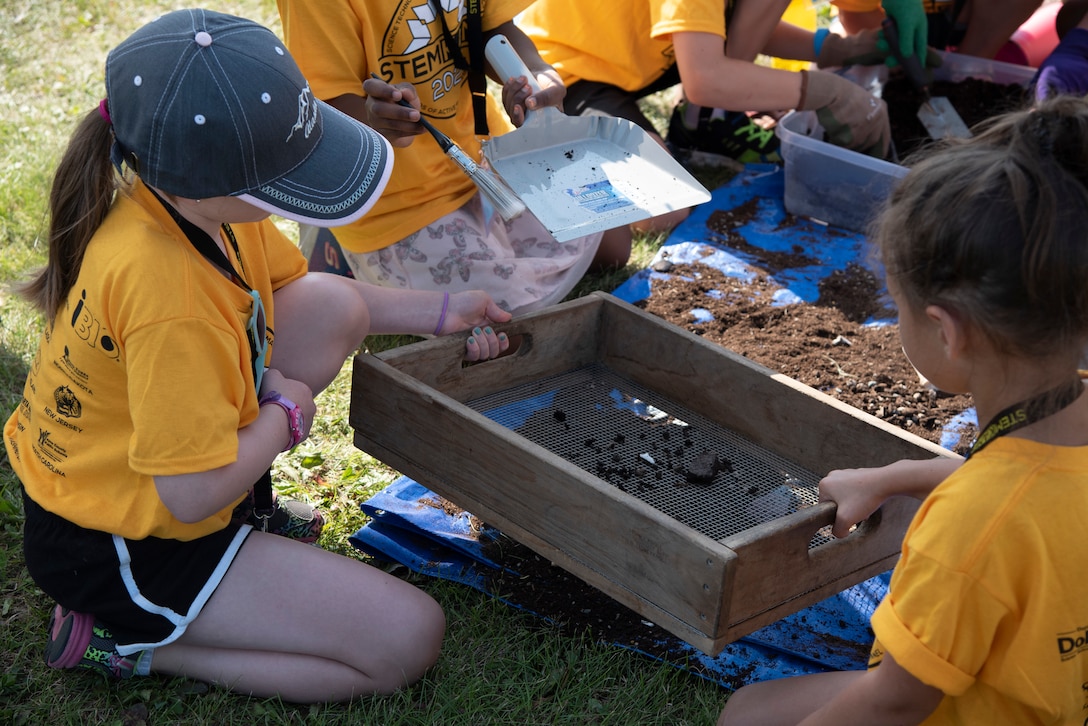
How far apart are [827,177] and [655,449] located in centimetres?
164

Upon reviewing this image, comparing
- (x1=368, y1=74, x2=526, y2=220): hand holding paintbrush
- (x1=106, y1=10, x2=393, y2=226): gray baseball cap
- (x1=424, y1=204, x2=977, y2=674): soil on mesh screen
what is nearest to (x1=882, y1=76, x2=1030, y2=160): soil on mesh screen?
(x1=424, y1=204, x2=977, y2=674): soil on mesh screen

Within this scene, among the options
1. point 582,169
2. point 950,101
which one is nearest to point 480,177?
point 582,169

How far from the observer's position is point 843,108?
3430mm

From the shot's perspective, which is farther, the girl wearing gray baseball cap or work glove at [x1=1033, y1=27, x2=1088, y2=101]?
work glove at [x1=1033, y1=27, x2=1088, y2=101]

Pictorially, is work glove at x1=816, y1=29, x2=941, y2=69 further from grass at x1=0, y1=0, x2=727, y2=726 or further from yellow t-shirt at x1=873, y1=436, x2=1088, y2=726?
yellow t-shirt at x1=873, y1=436, x2=1088, y2=726

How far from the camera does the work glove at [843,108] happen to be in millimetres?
3406

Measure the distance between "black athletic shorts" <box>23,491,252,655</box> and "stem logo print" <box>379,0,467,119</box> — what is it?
4.03 feet

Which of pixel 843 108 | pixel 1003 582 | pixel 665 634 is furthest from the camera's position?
pixel 843 108

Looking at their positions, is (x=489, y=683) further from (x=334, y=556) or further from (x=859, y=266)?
(x=859, y=266)

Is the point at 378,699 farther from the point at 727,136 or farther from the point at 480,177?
the point at 727,136

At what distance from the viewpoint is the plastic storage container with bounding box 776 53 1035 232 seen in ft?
10.9

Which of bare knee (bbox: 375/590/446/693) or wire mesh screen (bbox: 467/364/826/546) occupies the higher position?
wire mesh screen (bbox: 467/364/826/546)

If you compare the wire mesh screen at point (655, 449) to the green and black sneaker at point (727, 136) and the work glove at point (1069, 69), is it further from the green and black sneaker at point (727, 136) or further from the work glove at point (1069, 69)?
the work glove at point (1069, 69)

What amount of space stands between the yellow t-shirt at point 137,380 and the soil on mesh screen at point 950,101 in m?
2.87
